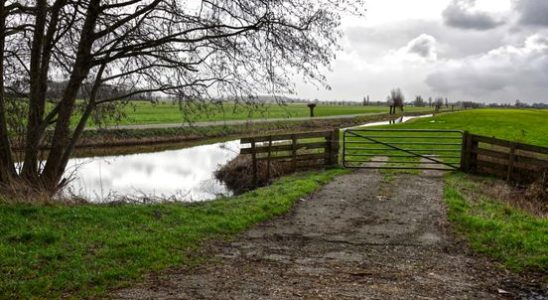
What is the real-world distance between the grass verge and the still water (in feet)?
24.1

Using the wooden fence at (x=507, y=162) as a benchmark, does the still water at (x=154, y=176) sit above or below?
below

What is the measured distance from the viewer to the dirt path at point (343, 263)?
5824mm

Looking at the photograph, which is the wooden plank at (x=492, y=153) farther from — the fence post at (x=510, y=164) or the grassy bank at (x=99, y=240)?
the grassy bank at (x=99, y=240)

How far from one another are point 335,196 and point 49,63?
785 centimetres

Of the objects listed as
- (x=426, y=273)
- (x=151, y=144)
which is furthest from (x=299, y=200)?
(x=151, y=144)

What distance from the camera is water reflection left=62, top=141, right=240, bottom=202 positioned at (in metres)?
16.4

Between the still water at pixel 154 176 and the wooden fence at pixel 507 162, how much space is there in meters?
8.35

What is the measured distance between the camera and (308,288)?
591 centimetres

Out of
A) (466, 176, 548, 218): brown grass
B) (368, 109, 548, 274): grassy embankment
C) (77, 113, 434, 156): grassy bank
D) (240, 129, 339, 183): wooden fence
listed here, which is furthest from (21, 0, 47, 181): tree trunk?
(77, 113, 434, 156): grassy bank

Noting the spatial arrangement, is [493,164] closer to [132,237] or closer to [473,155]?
[473,155]

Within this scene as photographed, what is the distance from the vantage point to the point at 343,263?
7059 millimetres

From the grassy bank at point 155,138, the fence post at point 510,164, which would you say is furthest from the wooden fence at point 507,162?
the grassy bank at point 155,138

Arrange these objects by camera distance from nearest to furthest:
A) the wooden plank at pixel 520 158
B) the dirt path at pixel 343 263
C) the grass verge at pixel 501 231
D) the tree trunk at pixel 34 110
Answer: the dirt path at pixel 343 263, the grass verge at pixel 501 231, the tree trunk at pixel 34 110, the wooden plank at pixel 520 158

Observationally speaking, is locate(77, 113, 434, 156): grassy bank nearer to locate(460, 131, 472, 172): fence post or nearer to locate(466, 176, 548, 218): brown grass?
locate(460, 131, 472, 172): fence post
